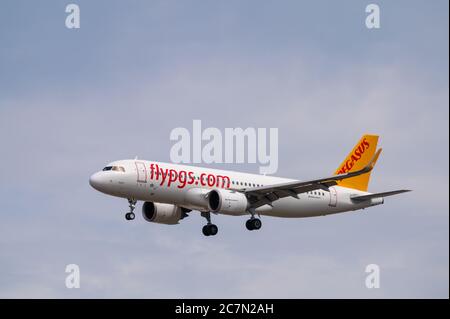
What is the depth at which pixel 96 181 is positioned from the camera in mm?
65000

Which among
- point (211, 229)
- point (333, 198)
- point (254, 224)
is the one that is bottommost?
point (211, 229)

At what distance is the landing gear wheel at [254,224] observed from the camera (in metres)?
69.4

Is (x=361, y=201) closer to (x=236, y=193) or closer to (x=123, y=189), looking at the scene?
(x=236, y=193)

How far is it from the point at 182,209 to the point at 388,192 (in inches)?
569

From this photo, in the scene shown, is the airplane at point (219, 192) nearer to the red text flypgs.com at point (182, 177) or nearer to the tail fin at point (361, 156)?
the red text flypgs.com at point (182, 177)

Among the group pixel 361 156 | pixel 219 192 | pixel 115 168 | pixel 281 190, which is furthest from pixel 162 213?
pixel 361 156

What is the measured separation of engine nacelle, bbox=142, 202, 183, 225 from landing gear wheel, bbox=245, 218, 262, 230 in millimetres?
5519

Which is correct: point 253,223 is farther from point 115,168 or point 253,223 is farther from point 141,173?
point 115,168

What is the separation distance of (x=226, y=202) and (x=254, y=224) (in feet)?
11.3

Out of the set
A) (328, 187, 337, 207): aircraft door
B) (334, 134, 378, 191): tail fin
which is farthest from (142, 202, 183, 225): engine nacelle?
(334, 134, 378, 191): tail fin

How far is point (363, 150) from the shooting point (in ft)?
261

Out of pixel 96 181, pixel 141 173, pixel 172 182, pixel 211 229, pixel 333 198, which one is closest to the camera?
pixel 96 181

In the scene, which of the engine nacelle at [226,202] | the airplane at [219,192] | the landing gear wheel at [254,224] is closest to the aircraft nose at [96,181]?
the airplane at [219,192]

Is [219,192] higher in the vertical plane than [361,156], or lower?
lower
